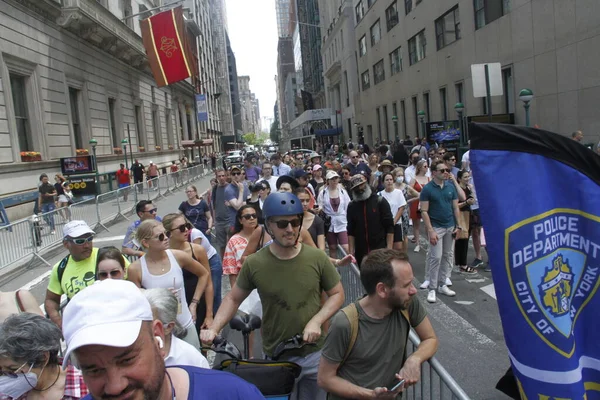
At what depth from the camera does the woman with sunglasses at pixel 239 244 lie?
18.3ft

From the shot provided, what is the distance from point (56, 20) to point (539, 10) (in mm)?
20207

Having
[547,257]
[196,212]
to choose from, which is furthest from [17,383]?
[196,212]

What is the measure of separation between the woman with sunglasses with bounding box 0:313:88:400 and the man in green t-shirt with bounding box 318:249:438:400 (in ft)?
4.55

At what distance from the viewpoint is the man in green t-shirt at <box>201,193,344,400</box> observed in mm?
3400

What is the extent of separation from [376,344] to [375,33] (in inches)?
1717

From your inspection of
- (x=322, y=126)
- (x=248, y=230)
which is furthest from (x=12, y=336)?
(x=322, y=126)

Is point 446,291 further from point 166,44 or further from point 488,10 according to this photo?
point 166,44

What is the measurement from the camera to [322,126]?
75.2 metres

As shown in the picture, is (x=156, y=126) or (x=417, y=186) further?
(x=156, y=126)

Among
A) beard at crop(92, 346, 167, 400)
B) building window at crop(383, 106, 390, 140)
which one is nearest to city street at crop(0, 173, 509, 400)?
beard at crop(92, 346, 167, 400)

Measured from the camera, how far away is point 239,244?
5680 mm

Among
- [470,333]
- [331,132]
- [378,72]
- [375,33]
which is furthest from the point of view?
[331,132]

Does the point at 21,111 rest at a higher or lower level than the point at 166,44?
lower

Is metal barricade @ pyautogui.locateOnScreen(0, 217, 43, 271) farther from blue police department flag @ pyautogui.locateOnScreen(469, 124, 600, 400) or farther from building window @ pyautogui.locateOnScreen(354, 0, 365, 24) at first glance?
building window @ pyautogui.locateOnScreen(354, 0, 365, 24)
